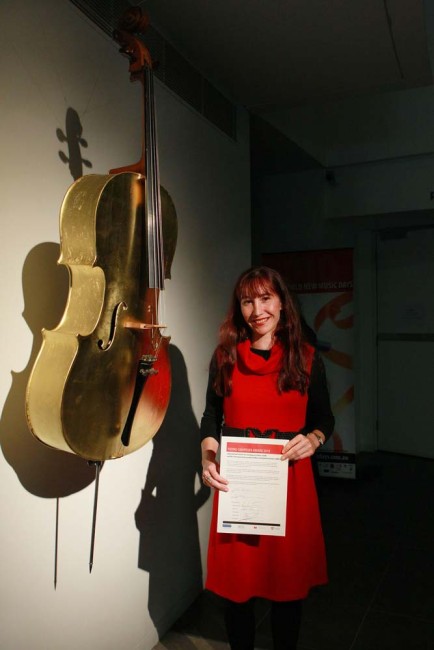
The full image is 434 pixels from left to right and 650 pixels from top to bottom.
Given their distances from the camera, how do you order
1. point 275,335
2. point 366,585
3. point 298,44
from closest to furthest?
point 275,335, point 298,44, point 366,585

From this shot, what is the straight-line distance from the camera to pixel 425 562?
9.69ft

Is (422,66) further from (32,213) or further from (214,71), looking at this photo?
(32,213)

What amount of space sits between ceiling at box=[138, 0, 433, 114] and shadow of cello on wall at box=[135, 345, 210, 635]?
1.33m

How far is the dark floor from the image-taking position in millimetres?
2279

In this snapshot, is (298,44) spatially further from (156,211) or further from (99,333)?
(99,333)

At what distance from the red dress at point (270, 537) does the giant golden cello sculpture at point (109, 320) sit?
0.30 meters

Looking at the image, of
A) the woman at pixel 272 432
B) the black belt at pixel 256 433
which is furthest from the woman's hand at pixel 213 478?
the black belt at pixel 256 433

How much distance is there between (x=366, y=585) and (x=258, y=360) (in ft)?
5.23

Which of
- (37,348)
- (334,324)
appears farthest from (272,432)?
(334,324)

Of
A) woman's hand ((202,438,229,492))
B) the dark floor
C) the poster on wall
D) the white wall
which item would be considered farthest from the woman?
the poster on wall

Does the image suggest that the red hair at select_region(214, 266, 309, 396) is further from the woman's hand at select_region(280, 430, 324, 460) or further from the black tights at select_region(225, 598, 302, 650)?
the black tights at select_region(225, 598, 302, 650)

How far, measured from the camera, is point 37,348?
1.57m

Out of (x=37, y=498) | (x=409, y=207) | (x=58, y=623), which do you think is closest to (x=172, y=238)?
(x=37, y=498)

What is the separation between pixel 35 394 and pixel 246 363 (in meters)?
0.72
